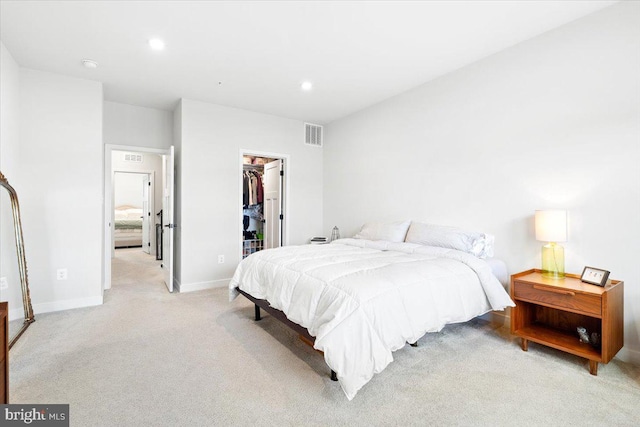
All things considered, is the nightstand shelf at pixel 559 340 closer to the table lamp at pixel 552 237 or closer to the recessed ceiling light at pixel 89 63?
the table lamp at pixel 552 237

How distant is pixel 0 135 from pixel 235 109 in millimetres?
2568

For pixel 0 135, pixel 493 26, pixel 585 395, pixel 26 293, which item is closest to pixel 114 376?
pixel 26 293

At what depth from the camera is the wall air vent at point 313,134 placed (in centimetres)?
530

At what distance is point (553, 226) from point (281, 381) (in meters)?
2.33

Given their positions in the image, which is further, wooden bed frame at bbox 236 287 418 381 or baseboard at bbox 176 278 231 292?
baseboard at bbox 176 278 231 292

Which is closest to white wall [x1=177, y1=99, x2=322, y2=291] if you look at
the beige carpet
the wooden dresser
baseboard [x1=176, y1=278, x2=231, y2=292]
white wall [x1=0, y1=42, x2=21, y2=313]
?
baseboard [x1=176, y1=278, x2=231, y2=292]

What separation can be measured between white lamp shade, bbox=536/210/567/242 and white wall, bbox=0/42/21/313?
4803mm

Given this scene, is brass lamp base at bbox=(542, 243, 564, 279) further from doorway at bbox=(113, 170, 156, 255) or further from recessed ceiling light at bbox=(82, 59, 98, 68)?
doorway at bbox=(113, 170, 156, 255)

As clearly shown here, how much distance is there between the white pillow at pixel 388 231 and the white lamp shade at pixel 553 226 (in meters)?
1.43

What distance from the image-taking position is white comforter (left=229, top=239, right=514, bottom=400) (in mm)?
1698

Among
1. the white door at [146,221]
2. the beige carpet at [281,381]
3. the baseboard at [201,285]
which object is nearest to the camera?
the beige carpet at [281,381]

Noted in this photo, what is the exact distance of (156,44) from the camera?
2768 mm

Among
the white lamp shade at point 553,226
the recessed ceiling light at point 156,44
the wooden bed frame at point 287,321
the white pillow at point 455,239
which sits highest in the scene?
the recessed ceiling light at point 156,44

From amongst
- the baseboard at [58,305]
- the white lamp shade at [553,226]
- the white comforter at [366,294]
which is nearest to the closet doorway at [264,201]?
the baseboard at [58,305]
